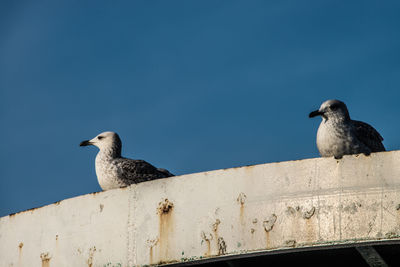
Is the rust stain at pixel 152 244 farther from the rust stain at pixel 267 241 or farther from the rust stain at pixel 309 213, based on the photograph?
the rust stain at pixel 309 213

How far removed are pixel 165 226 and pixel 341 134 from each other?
2755 mm

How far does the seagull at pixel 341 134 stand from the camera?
9.72 m

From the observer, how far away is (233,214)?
Answer: 860 cm

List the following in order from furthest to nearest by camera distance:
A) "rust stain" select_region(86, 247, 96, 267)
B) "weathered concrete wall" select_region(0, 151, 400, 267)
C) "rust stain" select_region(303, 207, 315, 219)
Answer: "rust stain" select_region(86, 247, 96, 267), "rust stain" select_region(303, 207, 315, 219), "weathered concrete wall" select_region(0, 151, 400, 267)

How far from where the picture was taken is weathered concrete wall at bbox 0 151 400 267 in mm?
8172

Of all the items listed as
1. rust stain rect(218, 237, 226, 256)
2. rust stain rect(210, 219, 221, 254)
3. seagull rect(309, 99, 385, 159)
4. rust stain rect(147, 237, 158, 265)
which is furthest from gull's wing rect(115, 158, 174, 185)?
rust stain rect(218, 237, 226, 256)

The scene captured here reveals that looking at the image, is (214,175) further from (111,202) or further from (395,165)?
(395,165)

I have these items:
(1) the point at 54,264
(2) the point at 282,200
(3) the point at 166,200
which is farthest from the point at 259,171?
(1) the point at 54,264

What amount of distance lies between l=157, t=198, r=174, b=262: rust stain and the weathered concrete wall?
0.04ft

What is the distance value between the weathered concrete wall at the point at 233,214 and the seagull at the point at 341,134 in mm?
1239

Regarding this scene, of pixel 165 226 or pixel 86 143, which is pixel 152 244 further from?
pixel 86 143

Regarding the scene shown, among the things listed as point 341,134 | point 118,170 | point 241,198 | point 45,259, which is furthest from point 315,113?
point 45,259

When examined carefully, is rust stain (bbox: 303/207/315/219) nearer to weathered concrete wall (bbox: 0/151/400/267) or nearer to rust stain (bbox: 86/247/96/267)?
weathered concrete wall (bbox: 0/151/400/267)

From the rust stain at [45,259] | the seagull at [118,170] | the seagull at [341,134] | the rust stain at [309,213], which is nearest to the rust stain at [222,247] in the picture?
the rust stain at [309,213]
